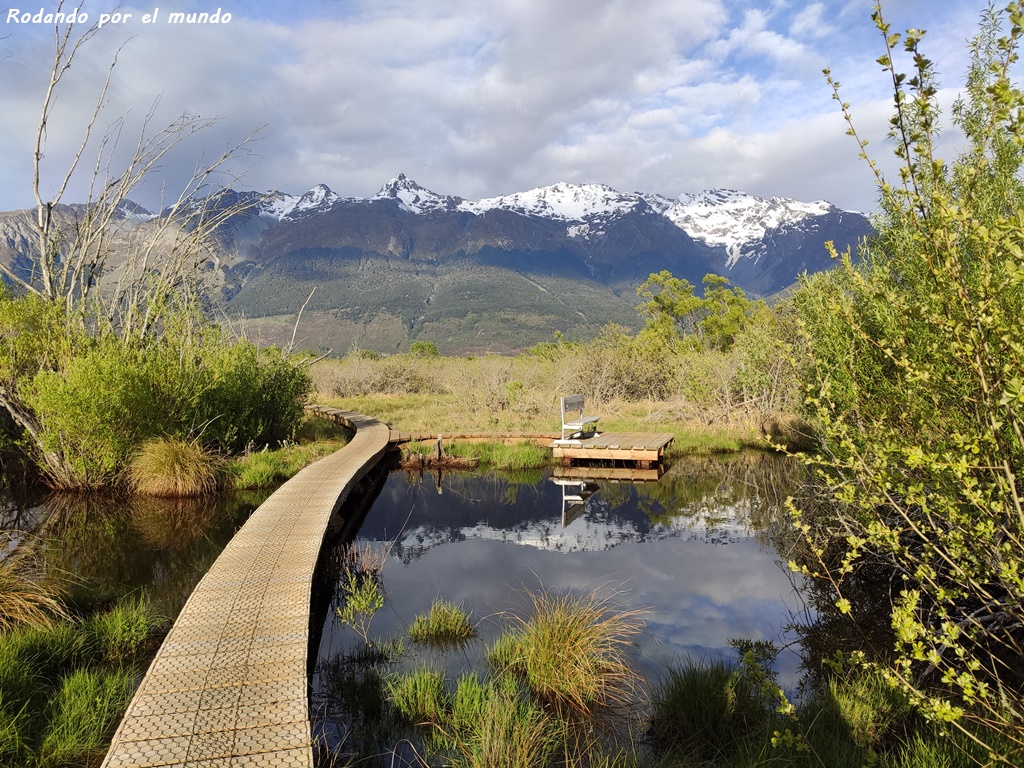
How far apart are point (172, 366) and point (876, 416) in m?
11.4

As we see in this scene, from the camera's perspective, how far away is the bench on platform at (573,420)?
1511cm

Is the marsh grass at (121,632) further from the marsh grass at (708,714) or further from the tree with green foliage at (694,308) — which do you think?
the tree with green foliage at (694,308)

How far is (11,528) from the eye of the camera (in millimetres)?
9188

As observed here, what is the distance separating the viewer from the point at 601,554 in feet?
30.2

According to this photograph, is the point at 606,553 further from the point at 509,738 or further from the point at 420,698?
the point at 509,738

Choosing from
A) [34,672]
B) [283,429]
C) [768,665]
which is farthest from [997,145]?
[283,429]

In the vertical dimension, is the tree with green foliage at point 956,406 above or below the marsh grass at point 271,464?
above

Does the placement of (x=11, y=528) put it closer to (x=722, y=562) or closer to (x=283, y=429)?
(x=283, y=429)

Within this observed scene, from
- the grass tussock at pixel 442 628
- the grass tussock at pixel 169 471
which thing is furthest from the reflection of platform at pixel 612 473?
the grass tussock at pixel 442 628

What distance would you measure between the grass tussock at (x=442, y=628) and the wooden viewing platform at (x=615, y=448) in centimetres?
871

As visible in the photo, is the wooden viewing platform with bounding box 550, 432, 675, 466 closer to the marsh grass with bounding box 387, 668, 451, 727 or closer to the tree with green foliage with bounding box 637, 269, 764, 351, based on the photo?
the marsh grass with bounding box 387, 668, 451, 727

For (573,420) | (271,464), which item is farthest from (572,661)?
(573,420)

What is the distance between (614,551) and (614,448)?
5.65 m

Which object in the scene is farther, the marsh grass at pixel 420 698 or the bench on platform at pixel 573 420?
the bench on platform at pixel 573 420
